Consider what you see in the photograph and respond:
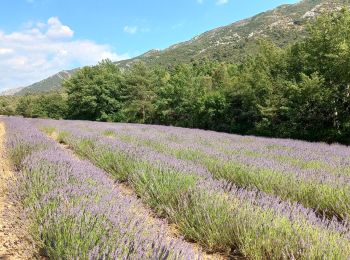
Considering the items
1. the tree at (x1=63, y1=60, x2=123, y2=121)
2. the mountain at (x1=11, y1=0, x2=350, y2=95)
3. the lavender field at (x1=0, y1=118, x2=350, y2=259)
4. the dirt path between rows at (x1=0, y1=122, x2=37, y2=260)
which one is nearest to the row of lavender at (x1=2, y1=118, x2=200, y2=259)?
the lavender field at (x1=0, y1=118, x2=350, y2=259)

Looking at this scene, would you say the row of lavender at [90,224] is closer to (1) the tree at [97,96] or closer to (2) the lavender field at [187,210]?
(2) the lavender field at [187,210]

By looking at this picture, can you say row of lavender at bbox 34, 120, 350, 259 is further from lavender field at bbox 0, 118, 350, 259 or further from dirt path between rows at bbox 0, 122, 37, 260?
dirt path between rows at bbox 0, 122, 37, 260

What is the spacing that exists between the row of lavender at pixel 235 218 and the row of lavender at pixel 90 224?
0.57 metres

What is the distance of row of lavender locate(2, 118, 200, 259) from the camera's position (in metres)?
2.21

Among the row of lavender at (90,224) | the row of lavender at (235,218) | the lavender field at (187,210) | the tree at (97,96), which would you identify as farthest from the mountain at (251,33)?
the row of lavender at (90,224)

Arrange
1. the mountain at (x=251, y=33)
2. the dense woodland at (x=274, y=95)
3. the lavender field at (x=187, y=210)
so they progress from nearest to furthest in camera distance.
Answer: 1. the lavender field at (x=187, y=210)
2. the dense woodland at (x=274, y=95)
3. the mountain at (x=251, y=33)

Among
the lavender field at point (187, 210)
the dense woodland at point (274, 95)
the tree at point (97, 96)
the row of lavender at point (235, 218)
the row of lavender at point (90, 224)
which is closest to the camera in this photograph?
the row of lavender at point (90, 224)

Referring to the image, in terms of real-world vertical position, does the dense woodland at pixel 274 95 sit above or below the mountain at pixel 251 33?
below

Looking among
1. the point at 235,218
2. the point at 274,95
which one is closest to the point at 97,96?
the point at 274,95

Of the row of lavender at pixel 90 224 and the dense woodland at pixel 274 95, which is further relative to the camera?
the dense woodland at pixel 274 95

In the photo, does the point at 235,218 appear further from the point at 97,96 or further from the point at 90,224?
the point at 97,96

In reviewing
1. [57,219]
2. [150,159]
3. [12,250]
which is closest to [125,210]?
[57,219]

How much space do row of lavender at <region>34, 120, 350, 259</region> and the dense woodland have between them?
12013mm

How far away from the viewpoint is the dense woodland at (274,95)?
15766mm
